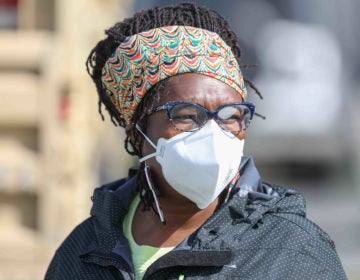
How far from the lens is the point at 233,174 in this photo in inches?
115

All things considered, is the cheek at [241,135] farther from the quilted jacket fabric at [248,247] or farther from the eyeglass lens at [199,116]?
the quilted jacket fabric at [248,247]

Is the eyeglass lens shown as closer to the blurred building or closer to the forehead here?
the forehead

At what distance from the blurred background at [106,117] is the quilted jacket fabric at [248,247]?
4.98 ft

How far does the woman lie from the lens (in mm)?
2840

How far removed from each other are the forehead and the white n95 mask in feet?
0.19

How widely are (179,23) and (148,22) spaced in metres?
0.09

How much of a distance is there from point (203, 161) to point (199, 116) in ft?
0.37

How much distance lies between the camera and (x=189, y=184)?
9.44 feet

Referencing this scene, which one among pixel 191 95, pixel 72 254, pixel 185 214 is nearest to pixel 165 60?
pixel 191 95

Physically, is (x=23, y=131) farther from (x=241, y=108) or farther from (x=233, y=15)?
(x=233, y=15)

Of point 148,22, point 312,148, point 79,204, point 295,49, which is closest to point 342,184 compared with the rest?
point 312,148

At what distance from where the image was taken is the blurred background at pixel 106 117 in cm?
595

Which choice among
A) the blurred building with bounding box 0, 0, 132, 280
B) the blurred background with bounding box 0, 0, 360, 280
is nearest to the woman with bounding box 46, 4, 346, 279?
the blurred background with bounding box 0, 0, 360, 280

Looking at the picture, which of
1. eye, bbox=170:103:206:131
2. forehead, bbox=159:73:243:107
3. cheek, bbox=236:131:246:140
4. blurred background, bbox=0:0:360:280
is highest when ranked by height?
forehead, bbox=159:73:243:107
